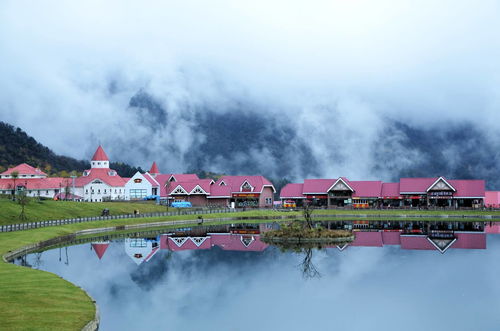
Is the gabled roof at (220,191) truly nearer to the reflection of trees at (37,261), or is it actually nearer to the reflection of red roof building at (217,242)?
the reflection of red roof building at (217,242)

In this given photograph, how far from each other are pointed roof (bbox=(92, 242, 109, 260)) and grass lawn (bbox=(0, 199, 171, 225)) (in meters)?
16.6

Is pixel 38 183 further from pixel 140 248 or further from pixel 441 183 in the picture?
pixel 441 183

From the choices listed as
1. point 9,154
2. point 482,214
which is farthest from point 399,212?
point 9,154

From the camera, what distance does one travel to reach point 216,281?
141ft

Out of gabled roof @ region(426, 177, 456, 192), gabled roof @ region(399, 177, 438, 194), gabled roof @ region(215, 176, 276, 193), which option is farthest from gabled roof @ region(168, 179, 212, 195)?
gabled roof @ region(426, 177, 456, 192)

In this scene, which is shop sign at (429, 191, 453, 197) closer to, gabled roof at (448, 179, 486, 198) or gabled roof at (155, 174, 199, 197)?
gabled roof at (448, 179, 486, 198)

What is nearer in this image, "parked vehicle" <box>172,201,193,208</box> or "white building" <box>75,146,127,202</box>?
"parked vehicle" <box>172,201,193,208</box>

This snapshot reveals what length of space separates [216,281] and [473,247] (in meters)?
30.9

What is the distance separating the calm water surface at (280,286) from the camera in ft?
103

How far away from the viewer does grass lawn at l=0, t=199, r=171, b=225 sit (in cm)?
7569

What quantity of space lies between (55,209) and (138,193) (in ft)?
139

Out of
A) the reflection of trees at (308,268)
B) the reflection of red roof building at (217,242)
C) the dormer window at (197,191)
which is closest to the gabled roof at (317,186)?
the dormer window at (197,191)

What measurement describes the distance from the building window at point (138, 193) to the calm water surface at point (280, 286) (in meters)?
68.0

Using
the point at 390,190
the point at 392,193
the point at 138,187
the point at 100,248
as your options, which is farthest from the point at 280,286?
the point at 138,187
